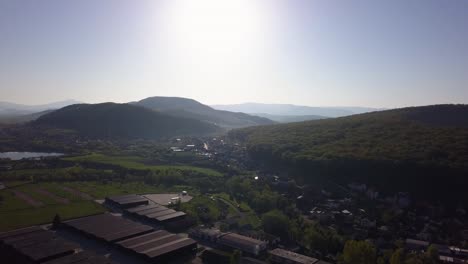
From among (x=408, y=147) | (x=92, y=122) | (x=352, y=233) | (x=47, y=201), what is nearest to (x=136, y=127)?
(x=92, y=122)

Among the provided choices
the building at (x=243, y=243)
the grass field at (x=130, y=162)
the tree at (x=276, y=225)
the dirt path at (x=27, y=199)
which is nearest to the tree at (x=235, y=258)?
the building at (x=243, y=243)

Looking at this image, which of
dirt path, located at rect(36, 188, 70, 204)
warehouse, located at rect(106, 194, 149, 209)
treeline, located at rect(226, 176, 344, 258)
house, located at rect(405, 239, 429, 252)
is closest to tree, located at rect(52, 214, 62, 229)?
warehouse, located at rect(106, 194, 149, 209)

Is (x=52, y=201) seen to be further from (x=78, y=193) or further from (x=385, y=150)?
(x=385, y=150)

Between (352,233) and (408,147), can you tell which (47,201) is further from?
(408,147)

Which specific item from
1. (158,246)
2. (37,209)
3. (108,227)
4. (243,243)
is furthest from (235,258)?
(37,209)

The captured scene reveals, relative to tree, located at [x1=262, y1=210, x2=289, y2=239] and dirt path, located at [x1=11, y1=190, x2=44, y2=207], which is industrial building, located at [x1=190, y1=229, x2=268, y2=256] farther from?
dirt path, located at [x1=11, y1=190, x2=44, y2=207]

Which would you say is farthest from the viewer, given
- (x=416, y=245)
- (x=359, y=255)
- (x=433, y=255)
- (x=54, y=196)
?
(x=54, y=196)
